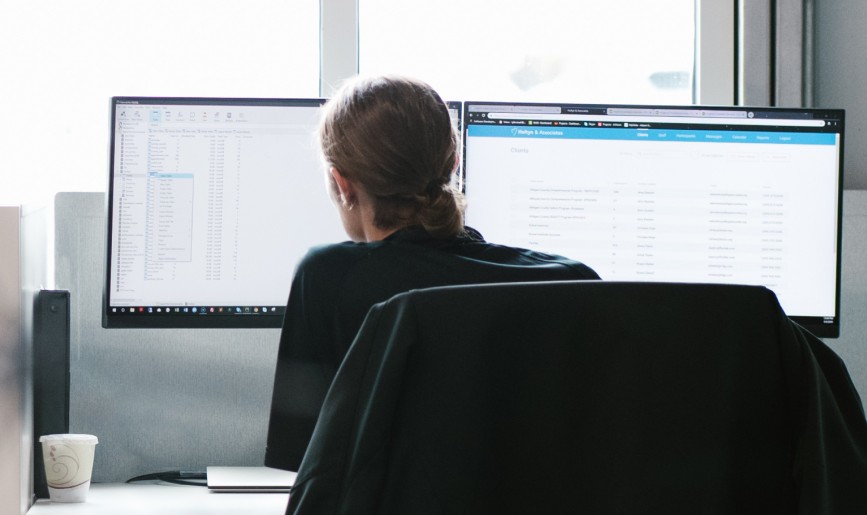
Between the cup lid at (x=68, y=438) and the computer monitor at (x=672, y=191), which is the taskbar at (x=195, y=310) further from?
the computer monitor at (x=672, y=191)

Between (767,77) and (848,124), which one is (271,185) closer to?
(767,77)

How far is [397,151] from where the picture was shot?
1.02 m

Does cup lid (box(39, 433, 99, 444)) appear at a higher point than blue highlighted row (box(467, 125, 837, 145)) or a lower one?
lower

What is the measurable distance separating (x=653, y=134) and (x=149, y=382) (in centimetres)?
89

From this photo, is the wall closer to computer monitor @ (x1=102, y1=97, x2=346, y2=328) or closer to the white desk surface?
computer monitor @ (x1=102, y1=97, x2=346, y2=328)

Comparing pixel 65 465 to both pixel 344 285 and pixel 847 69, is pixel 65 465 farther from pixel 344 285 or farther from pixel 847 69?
pixel 847 69

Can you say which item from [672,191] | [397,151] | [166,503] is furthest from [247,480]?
[672,191]

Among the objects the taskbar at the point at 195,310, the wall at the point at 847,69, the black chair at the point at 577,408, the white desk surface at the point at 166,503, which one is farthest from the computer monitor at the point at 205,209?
the wall at the point at 847,69

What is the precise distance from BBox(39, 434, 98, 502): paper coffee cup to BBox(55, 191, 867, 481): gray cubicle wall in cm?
21

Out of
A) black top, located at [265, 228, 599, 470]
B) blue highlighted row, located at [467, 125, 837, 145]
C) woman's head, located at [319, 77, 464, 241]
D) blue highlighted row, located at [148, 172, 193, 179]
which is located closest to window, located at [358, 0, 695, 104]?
blue highlighted row, located at [467, 125, 837, 145]

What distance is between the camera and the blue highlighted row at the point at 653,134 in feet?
4.77

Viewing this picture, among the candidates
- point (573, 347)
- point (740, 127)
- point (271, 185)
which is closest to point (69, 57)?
point (271, 185)

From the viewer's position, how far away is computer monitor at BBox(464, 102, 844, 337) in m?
1.46

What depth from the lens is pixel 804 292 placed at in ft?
4.85
